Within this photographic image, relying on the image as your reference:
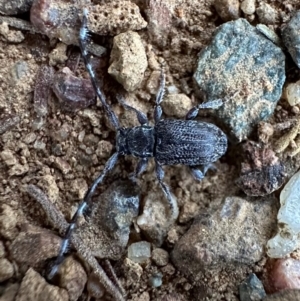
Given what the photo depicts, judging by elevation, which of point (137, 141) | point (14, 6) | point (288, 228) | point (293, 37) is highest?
point (293, 37)

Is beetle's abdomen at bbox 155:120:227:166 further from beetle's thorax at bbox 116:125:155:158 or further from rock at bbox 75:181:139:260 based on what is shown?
rock at bbox 75:181:139:260

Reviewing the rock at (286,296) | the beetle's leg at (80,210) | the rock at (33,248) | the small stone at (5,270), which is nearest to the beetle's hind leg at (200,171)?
the beetle's leg at (80,210)

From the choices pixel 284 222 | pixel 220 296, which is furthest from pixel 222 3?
pixel 220 296

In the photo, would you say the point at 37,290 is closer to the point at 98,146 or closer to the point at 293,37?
the point at 98,146

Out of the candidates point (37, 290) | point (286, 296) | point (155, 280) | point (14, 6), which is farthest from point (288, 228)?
point (14, 6)

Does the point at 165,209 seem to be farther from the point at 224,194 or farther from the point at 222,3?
the point at 222,3

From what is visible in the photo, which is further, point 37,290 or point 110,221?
point 110,221

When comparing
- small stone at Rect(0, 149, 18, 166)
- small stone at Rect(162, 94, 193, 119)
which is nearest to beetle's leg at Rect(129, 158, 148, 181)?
small stone at Rect(162, 94, 193, 119)
